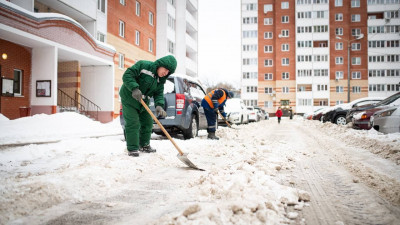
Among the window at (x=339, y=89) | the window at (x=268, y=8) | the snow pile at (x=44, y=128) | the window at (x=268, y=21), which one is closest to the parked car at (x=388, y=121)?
the snow pile at (x=44, y=128)

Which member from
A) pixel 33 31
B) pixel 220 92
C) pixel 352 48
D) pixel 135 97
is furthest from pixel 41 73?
pixel 352 48

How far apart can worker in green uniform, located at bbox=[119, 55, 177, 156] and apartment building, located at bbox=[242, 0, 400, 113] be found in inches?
2069

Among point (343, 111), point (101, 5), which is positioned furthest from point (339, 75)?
point (101, 5)

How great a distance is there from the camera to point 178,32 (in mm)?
33031

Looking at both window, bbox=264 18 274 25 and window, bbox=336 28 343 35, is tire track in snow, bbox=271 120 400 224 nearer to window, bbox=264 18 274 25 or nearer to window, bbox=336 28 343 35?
window, bbox=264 18 274 25

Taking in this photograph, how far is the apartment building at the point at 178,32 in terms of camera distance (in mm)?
29094

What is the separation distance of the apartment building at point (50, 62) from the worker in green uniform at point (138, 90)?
9.11m

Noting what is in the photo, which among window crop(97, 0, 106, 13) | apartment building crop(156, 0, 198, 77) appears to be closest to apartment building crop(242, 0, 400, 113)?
apartment building crop(156, 0, 198, 77)

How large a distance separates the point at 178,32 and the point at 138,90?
3017 cm

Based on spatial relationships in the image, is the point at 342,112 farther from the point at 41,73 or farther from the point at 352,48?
the point at 352,48

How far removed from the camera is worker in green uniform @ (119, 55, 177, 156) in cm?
464

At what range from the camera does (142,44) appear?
25.8 metres

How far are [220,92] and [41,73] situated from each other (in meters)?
9.93

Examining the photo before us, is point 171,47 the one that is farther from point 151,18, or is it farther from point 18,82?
point 18,82
